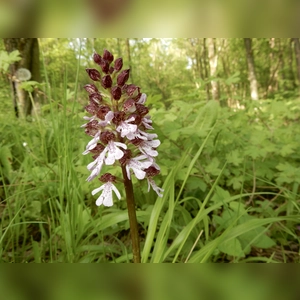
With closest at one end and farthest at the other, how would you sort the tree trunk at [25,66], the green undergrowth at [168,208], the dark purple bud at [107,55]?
the dark purple bud at [107,55]
the green undergrowth at [168,208]
the tree trunk at [25,66]

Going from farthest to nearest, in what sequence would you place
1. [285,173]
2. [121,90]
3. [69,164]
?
[285,173]
[69,164]
[121,90]

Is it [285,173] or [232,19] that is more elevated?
[232,19]

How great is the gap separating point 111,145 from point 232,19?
244 millimetres

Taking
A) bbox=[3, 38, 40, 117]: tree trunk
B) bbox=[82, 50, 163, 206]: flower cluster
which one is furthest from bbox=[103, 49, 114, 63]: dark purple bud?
bbox=[3, 38, 40, 117]: tree trunk

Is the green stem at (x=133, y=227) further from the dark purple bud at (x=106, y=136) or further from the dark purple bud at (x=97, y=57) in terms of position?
the dark purple bud at (x=97, y=57)

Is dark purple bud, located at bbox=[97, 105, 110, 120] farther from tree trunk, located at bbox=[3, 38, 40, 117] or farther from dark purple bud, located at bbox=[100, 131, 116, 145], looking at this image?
tree trunk, located at bbox=[3, 38, 40, 117]

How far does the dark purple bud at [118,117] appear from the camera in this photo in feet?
1.35

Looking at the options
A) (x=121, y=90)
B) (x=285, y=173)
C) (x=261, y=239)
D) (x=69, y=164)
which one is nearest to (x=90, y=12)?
(x=121, y=90)

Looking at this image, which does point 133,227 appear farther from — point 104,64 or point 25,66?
point 25,66

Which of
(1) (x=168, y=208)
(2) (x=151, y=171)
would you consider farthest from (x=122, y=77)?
(1) (x=168, y=208)

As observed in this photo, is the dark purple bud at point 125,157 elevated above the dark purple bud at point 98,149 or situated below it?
below

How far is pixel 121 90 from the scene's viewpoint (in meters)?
0.41

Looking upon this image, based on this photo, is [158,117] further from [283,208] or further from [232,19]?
[232,19]

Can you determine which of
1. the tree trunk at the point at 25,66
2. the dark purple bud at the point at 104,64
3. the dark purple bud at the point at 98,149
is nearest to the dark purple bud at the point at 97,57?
the dark purple bud at the point at 104,64
